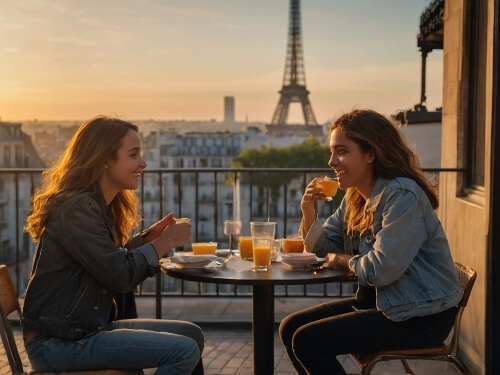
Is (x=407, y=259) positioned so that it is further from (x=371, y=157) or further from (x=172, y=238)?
(x=172, y=238)

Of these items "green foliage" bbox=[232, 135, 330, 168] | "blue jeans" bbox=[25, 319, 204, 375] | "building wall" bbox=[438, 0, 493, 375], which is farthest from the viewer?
"green foliage" bbox=[232, 135, 330, 168]

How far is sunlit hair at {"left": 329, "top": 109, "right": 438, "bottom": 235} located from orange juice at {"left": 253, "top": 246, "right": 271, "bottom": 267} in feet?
1.29

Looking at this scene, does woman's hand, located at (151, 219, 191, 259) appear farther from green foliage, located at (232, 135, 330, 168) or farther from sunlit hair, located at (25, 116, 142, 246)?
green foliage, located at (232, 135, 330, 168)

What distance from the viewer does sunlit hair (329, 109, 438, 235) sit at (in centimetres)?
300

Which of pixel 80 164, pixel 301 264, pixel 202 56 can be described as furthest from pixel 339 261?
pixel 202 56

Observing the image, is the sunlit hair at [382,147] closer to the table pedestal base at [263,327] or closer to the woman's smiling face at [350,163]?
the woman's smiling face at [350,163]

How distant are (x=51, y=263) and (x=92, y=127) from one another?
53cm

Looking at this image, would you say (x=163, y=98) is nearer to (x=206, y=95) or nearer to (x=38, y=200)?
→ (x=206, y=95)

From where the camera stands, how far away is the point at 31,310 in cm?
263

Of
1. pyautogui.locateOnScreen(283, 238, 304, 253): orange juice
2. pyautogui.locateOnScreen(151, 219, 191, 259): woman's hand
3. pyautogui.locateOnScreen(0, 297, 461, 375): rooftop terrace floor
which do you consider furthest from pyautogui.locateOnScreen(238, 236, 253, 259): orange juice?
pyautogui.locateOnScreen(0, 297, 461, 375): rooftop terrace floor

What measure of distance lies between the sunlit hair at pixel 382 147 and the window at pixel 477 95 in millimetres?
1949

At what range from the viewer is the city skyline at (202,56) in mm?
67688

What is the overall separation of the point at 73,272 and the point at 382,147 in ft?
4.18

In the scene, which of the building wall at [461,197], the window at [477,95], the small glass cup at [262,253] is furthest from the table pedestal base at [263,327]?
the window at [477,95]
